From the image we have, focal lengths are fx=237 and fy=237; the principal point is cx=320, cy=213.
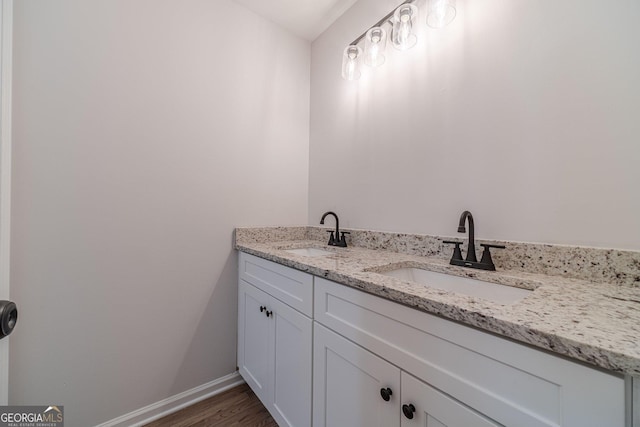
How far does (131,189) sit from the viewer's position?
1227 mm

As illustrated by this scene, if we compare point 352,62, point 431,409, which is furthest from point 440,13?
point 431,409

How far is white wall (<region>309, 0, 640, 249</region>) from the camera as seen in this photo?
72 cm

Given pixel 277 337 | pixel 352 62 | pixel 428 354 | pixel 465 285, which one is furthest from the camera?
pixel 352 62

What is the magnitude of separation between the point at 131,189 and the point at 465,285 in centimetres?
160

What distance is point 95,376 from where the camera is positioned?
1.15 meters

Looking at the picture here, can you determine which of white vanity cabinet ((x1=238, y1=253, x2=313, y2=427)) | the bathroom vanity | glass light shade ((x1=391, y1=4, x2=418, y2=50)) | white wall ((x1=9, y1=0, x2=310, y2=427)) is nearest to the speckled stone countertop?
the bathroom vanity

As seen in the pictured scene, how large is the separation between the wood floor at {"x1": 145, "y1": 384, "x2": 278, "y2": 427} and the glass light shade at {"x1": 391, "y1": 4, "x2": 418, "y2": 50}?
6.78 ft

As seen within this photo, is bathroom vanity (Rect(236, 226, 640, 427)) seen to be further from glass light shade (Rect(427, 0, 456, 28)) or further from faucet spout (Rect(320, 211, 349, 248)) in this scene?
glass light shade (Rect(427, 0, 456, 28))

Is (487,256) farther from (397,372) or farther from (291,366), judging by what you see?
(291,366)

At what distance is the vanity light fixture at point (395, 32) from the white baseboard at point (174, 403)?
205 centimetres

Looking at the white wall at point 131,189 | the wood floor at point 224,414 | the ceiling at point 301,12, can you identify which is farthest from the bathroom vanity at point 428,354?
the ceiling at point 301,12

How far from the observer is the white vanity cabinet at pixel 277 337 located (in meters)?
0.98

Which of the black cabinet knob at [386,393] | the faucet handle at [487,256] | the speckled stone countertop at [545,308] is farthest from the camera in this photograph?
the faucet handle at [487,256]

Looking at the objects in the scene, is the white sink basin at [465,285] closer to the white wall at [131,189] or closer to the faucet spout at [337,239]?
the faucet spout at [337,239]
